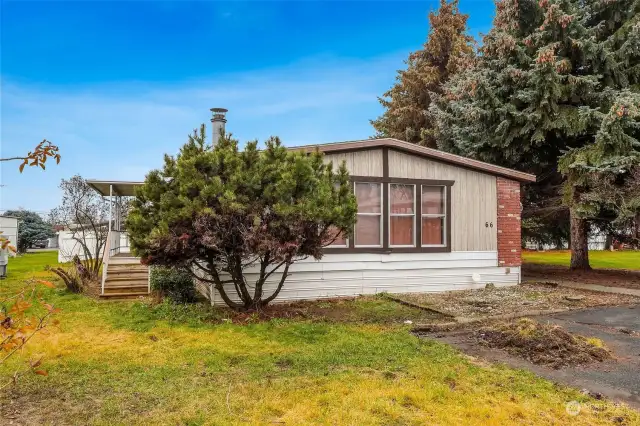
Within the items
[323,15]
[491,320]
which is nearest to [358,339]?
[491,320]

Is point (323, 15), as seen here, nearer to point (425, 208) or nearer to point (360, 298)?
point (425, 208)

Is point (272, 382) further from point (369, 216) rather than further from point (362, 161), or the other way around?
point (362, 161)

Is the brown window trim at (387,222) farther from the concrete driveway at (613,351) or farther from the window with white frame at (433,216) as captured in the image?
the concrete driveway at (613,351)

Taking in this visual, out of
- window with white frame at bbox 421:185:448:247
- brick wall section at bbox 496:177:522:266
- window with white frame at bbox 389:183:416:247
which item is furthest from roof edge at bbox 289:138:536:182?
window with white frame at bbox 389:183:416:247

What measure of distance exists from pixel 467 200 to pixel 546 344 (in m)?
5.57

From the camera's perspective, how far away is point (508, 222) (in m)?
11.1

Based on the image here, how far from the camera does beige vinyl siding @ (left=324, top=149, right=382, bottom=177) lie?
32.0 ft

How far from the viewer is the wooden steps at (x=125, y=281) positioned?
10.3m

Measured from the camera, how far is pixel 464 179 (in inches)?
425

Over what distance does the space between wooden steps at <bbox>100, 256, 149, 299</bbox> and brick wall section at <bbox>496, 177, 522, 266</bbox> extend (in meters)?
8.53

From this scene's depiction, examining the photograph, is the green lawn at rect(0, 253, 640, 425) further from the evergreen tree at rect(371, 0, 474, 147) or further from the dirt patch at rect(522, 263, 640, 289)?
the evergreen tree at rect(371, 0, 474, 147)

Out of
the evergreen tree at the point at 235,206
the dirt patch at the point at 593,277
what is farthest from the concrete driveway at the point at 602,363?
the dirt patch at the point at 593,277

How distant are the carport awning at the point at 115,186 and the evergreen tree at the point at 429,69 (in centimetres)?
1295

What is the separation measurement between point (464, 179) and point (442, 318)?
4317 mm
